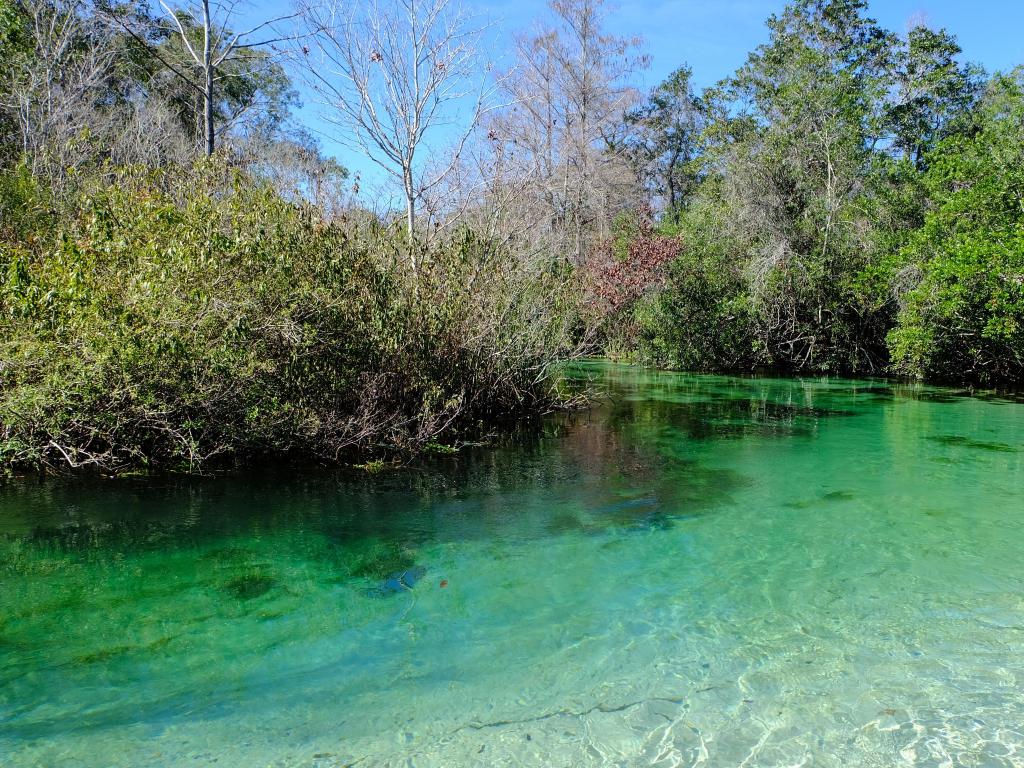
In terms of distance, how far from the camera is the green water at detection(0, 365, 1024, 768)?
11.5 ft

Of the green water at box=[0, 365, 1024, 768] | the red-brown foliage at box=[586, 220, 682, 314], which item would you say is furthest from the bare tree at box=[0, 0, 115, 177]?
the green water at box=[0, 365, 1024, 768]

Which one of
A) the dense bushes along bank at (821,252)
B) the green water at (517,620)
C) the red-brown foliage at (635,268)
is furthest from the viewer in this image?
the red-brown foliage at (635,268)

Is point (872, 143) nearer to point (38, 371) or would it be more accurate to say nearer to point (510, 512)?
point (510, 512)

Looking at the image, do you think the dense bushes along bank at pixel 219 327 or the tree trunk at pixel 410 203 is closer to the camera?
the dense bushes along bank at pixel 219 327

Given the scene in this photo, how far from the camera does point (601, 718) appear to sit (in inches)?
144

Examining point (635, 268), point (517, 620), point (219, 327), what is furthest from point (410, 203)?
point (635, 268)

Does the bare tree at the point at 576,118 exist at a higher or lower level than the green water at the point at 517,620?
higher

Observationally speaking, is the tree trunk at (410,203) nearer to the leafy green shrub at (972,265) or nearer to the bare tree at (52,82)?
the bare tree at (52,82)

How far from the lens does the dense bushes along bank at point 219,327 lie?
680 centimetres

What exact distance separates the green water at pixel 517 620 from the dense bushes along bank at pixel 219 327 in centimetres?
68

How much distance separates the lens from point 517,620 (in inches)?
188

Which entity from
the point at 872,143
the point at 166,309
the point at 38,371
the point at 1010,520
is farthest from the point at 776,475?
the point at 872,143

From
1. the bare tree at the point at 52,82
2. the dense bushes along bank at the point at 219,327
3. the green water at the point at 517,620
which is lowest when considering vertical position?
the green water at the point at 517,620

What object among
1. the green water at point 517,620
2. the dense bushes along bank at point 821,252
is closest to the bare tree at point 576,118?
the dense bushes along bank at point 821,252
